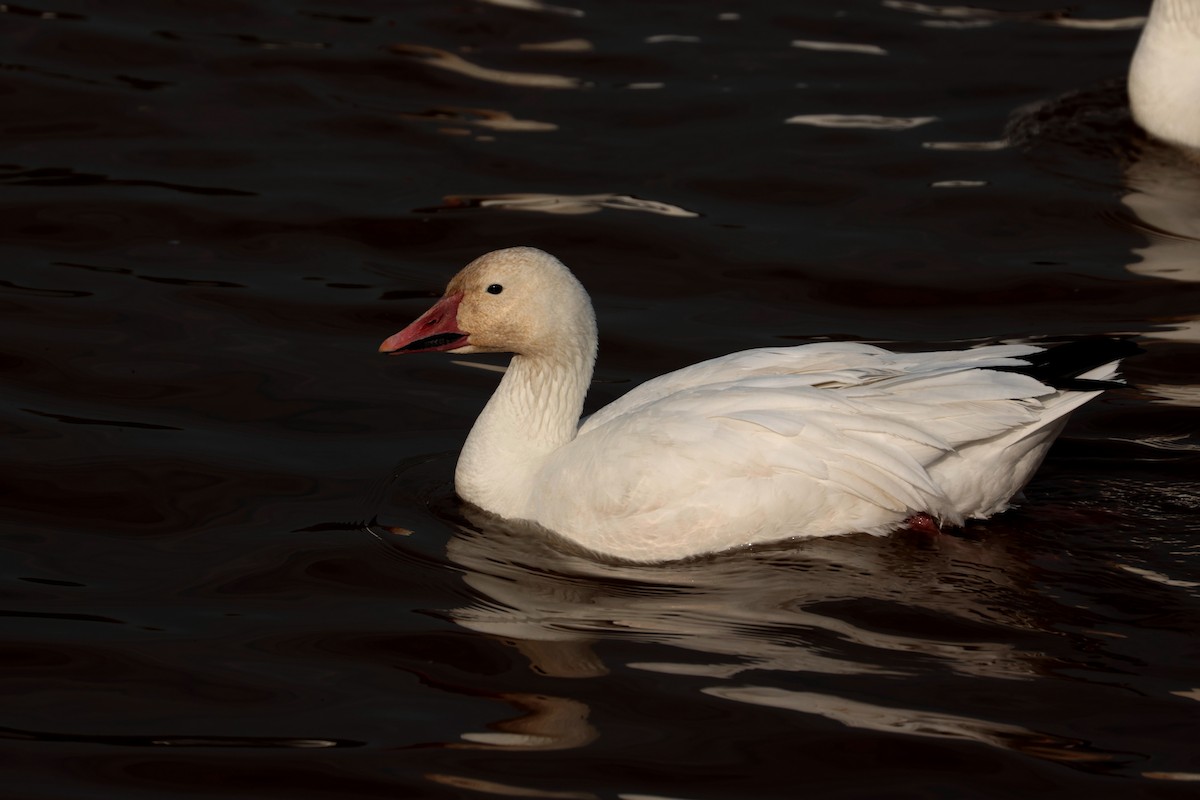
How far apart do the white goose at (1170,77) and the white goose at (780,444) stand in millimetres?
4598

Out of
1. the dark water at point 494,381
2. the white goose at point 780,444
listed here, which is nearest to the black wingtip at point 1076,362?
the white goose at point 780,444

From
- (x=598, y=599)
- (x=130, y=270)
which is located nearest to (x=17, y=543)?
A: (x=598, y=599)

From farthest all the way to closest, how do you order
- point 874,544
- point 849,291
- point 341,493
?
point 849,291
point 341,493
point 874,544

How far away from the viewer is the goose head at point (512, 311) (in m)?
6.78

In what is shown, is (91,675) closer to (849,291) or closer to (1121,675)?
(1121,675)

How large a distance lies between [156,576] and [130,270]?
337cm

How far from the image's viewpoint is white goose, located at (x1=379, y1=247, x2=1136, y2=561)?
Answer: 6293 millimetres

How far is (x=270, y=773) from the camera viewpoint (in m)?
5.03

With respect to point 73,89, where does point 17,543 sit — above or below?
below

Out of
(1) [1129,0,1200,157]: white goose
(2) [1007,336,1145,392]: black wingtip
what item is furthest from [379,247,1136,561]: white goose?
(1) [1129,0,1200,157]: white goose

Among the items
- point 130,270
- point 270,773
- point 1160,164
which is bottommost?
point 270,773

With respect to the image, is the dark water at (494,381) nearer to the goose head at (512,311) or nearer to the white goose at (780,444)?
the white goose at (780,444)

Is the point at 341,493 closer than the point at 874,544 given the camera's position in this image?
No

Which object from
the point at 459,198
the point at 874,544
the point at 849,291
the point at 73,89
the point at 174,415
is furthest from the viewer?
the point at 73,89
